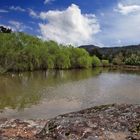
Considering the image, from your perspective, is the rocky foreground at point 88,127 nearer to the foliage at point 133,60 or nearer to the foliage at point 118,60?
the foliage at point 133,60

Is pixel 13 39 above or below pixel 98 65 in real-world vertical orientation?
above

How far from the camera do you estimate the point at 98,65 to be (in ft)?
379

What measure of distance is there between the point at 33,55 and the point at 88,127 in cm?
6614

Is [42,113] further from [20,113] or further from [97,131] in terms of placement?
[97,131]

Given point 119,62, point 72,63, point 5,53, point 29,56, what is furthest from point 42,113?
point 119,62

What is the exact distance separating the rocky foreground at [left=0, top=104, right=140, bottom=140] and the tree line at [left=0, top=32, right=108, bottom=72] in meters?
53.1

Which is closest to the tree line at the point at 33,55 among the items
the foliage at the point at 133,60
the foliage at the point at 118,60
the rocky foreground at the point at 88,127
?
the foliage at the point at 133,60

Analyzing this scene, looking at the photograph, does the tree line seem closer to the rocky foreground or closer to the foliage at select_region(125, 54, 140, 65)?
the foliage at select_region(125, 54, 140, 65)

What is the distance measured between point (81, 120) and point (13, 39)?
66.3 meters

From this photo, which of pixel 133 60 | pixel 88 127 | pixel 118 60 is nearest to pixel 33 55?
pixel 88 127

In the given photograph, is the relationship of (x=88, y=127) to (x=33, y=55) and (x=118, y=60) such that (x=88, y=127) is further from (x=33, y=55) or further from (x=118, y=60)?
(x=118, y=60)

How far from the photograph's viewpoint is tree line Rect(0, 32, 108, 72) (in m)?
66.6

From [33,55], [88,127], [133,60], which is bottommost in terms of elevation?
[133,60]

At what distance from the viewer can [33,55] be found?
73.7 metres
